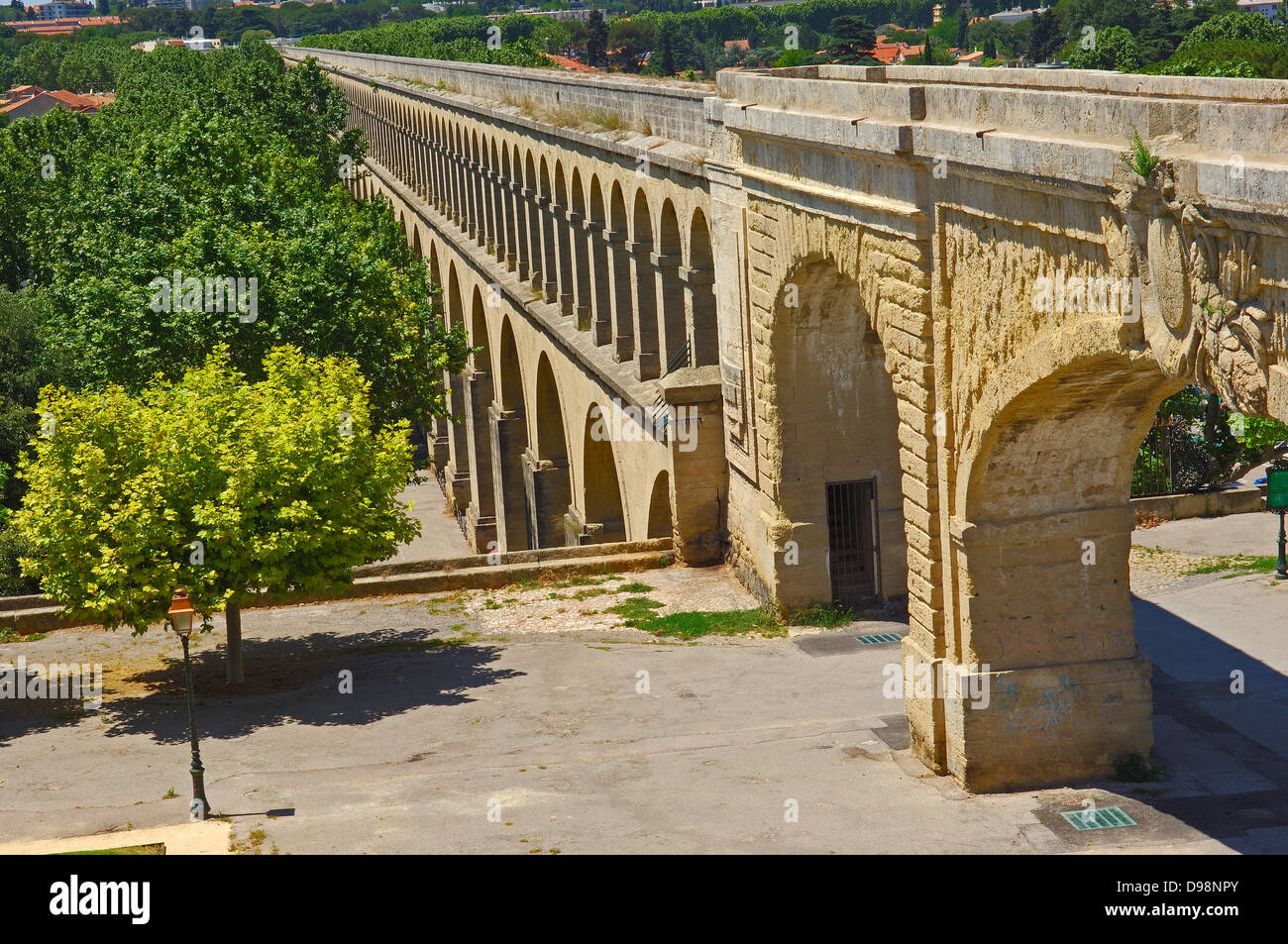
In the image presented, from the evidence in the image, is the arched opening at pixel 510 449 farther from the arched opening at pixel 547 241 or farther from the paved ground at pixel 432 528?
the arched opening at pixel 547 241

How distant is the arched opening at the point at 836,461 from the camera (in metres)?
18.4

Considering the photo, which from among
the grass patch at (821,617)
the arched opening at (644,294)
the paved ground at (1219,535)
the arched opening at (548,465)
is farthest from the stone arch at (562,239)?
the paved ground at (1219,535)

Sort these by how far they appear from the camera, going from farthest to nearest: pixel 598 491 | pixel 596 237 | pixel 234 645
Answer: pixel 598 491, pixel 596 237, pixel 234 645

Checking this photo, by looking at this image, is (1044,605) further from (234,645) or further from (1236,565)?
(234,645)

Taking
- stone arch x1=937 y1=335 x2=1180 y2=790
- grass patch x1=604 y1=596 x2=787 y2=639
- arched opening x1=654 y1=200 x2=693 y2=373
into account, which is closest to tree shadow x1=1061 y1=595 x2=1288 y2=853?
stone arch x1=937 y1=335 x2=1180 y2=790

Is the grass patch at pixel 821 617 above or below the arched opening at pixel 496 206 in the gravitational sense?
below

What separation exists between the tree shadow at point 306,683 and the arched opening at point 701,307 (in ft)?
19.0

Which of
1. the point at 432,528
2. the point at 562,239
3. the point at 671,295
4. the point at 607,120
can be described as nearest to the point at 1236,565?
the point at 671,295

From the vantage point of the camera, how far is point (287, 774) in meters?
15.0

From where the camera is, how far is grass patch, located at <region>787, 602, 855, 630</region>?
1891 centimetres

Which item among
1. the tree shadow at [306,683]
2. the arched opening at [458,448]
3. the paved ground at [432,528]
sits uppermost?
the tree shadow at [306,683]

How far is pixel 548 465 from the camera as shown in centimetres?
3403

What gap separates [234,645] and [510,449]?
19190 mm

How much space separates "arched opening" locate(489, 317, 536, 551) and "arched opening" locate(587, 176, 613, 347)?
875 centimetres
